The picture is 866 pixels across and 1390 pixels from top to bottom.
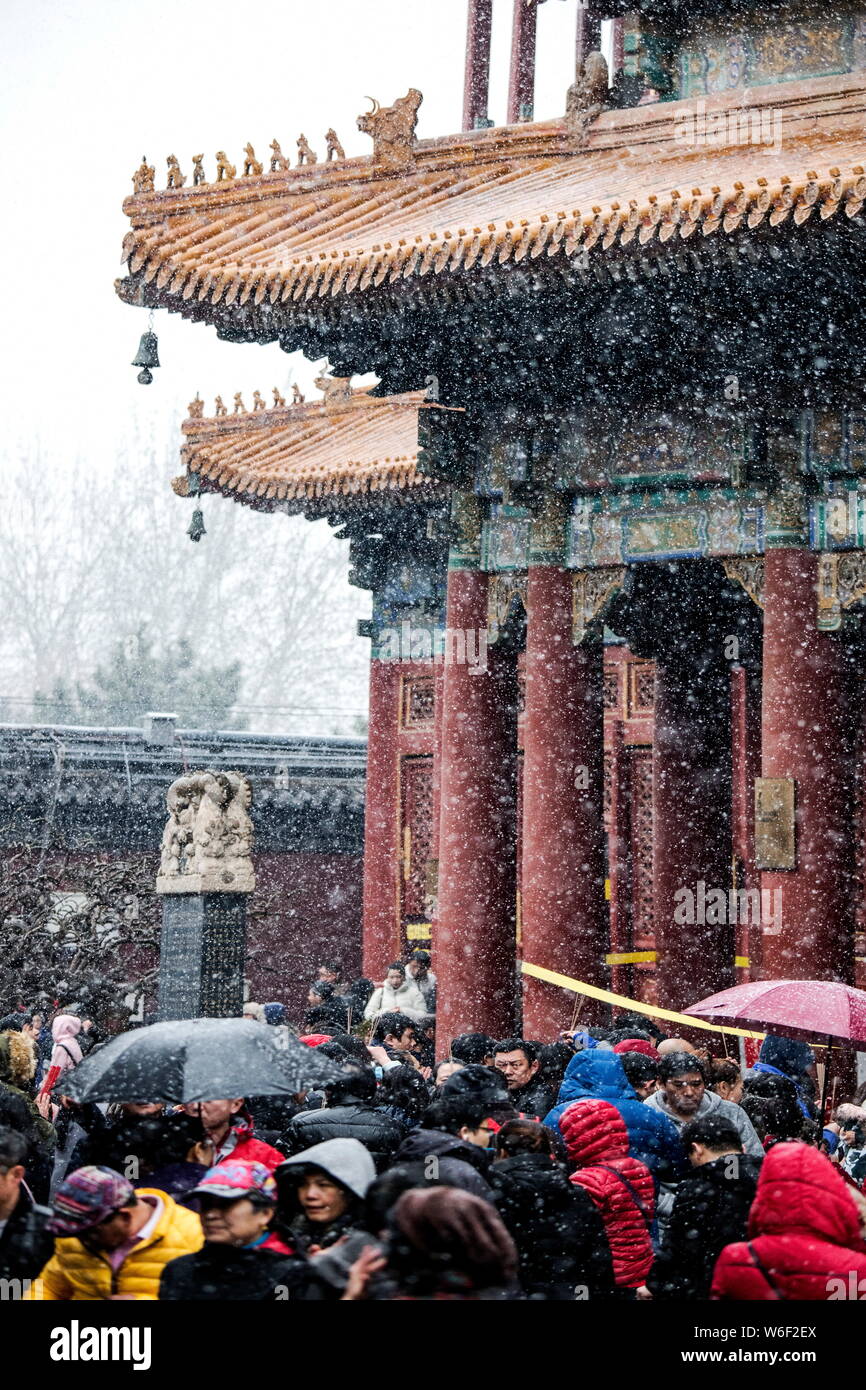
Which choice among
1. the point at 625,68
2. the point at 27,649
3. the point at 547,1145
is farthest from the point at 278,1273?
the point at 27,649

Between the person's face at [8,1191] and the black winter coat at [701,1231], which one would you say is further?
the black winter coat at [701,1231]

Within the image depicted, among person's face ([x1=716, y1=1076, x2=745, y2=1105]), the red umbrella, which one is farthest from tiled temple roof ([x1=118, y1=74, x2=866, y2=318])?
person's face ([x1=716, y1=1076, x2=745, y2=1105])

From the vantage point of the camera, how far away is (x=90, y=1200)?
13.1 feet

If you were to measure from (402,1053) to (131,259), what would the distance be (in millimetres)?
5418

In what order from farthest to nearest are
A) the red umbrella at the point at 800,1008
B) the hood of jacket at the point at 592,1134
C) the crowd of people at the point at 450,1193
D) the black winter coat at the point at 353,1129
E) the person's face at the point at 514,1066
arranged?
the red umbrella at the point at 800,1008 < the person's face at the point at 514,1066 < the black winter coat at the point at 353,1129 < the hood of jacket at the point at 592,1134 < the crowd of people at the point at 450,1193

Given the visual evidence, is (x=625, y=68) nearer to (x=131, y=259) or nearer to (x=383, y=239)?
(x=383, y=239)

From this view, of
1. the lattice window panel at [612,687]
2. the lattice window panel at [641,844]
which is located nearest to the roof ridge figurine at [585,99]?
the lattice window panel at [612,687]

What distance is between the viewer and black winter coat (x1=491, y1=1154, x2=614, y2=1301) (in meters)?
4.65

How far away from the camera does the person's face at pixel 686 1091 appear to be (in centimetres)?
624

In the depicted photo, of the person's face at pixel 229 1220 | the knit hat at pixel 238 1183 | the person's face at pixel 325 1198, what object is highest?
the knit hat at pixel 238 1183

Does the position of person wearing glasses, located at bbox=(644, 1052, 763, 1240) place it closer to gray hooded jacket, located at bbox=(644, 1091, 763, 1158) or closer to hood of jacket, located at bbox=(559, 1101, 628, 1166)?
gray hooded jacket, located at bbox=(644, 1091, 763, 1158)

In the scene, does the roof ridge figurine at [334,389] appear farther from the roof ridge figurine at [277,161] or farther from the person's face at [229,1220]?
the person's face at [229,1220]

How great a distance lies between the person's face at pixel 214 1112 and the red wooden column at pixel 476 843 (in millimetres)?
6538

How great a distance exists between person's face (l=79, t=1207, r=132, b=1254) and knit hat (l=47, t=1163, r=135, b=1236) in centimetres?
2
